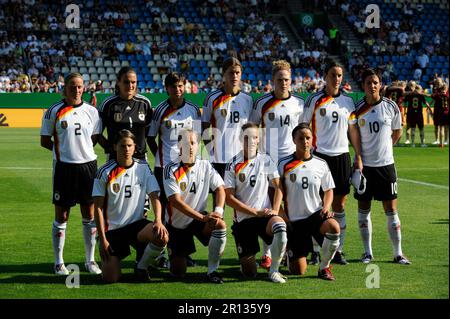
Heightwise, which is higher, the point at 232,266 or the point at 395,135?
the point at 395,135

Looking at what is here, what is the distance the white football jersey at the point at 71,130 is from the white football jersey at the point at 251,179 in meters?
1.54

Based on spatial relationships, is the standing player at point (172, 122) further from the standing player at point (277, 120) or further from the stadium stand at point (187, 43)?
the stadium stand at point (187, 43)

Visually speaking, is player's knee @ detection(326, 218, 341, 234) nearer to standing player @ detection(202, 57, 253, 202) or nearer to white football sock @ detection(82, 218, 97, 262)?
standing player @ detection(202, 57, 253, 202)

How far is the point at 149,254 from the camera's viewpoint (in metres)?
7.68

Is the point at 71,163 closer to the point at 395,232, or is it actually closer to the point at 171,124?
the point at 171,124

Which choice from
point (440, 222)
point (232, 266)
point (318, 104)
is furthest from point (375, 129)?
point (440, 222)

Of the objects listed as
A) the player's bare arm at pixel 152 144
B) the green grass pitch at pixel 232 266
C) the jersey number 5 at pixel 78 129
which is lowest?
the green grass pitch at pixel 232 266

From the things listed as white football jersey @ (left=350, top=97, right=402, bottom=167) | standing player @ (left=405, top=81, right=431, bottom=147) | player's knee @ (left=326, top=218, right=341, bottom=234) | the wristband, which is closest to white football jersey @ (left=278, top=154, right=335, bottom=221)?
player's knee @ (left=326, top=218, right=341, bottom=234)

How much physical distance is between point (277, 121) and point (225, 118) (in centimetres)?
A: 59

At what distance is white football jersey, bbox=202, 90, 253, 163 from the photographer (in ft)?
29.1

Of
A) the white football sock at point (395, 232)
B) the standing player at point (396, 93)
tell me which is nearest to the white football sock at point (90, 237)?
the white football sock at point (395, 232)

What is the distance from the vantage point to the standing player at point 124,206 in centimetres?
770

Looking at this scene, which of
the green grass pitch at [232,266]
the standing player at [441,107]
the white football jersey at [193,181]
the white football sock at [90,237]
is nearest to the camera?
the green grass pitch at [232,266]

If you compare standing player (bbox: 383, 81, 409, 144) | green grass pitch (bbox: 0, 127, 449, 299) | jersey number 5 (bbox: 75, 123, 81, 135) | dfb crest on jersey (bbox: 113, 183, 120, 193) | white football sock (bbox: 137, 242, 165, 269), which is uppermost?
standing player (bbox: 383, 81, 409, 144)
